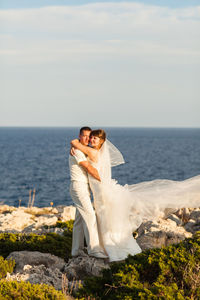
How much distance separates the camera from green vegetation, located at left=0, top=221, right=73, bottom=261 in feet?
30.1

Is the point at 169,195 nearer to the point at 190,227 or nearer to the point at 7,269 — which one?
the point at 190,227

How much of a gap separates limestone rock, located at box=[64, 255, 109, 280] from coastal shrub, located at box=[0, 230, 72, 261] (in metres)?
1.05

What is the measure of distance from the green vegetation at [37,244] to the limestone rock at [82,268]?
105cm

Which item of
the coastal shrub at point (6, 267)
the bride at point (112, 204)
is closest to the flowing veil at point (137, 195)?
Result: the bride at point (112, 204)

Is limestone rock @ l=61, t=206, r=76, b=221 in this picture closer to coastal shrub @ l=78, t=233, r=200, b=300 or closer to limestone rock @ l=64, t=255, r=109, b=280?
limestone rock @ l=64, t=255, r=109, b=280

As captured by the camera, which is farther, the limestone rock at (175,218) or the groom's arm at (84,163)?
the limestone rock at (175,218)

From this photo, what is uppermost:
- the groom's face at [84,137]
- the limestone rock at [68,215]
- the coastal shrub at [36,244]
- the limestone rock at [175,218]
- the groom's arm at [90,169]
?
the groom's face at [84,137]

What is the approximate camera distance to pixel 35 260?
8.30m

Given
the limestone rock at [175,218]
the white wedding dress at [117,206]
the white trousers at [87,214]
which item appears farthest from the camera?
the limestone rock at [175,218]

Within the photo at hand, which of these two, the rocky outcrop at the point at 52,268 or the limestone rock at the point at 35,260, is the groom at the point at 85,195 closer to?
the rocky outcrop at the point at 52,268

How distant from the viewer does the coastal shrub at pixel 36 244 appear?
361 inches

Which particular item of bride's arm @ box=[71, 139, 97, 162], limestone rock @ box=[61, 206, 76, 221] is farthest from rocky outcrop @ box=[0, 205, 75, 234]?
bride's arm @ box=[71, 139, 97, 162]

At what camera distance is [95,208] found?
8.79 m

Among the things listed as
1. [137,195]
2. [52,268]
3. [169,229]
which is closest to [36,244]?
[52,268]
